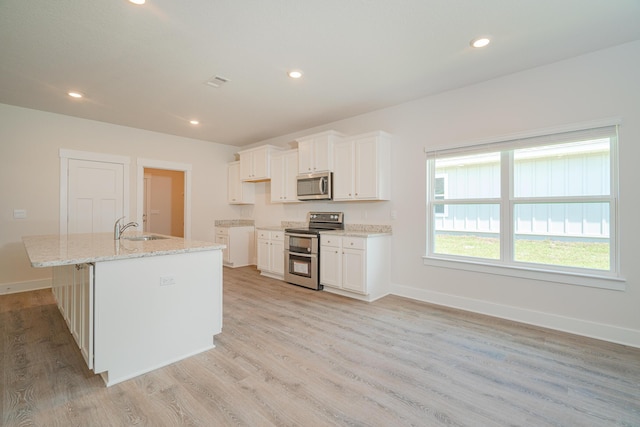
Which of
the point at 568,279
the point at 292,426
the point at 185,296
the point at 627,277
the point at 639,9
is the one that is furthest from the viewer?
the point at 568,279

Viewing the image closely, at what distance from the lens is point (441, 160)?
378 cm

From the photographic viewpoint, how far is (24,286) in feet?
14.0

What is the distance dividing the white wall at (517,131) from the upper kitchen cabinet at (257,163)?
177 cm

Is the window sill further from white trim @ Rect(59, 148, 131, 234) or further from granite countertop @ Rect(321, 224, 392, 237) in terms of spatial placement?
white trim @ Rect(59, 148, 131, 234)

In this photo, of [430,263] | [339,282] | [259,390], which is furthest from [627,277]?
[259,390]

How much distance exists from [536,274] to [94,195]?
20.9 ft

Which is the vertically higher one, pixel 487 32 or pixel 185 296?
pixel 487 32

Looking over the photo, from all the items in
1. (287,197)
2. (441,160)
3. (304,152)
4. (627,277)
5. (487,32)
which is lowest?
(627,277)

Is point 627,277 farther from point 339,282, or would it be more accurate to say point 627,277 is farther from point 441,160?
point 339,282

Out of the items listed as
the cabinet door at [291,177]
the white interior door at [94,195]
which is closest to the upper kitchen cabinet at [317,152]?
the cabinet door at [291,177]

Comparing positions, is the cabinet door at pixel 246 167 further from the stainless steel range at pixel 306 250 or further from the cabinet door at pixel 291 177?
the stainless steel range at pixel 306 250

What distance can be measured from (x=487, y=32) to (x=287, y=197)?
12.0 feet

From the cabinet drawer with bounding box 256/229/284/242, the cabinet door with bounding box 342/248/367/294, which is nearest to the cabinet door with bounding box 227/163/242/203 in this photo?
the cabinet drawer with bounding box 256/229/284/242

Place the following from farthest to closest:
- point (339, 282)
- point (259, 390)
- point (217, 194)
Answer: point (217, 194) → point (339, 282) → point (259, 390)
